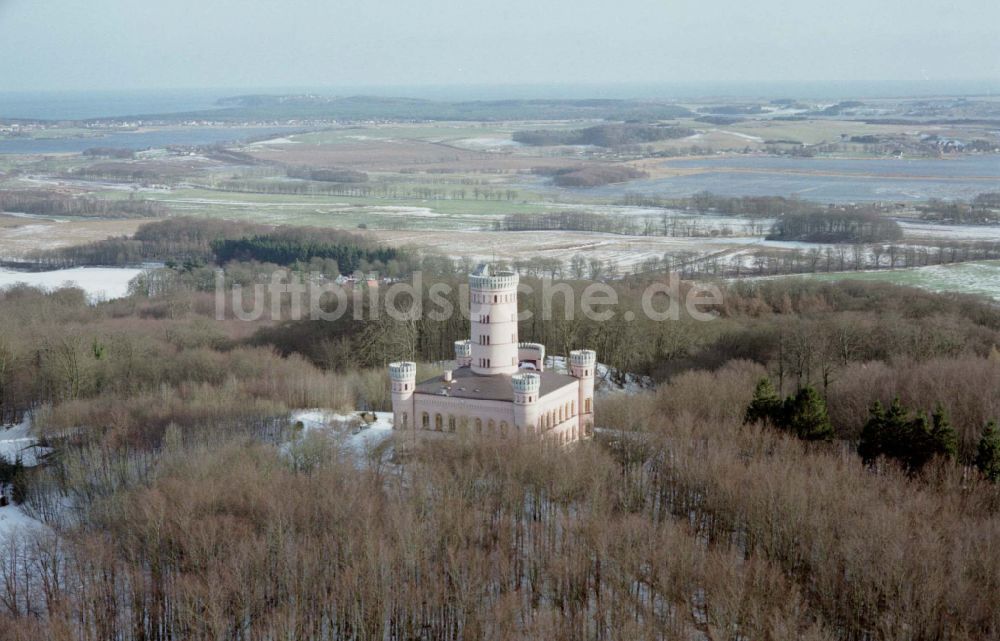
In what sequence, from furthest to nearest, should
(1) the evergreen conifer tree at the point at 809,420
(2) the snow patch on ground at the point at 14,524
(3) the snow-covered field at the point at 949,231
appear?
(3) the snow-covered field at the point at 949,231, (1) the evergreen conifer tree at the point at 809,420, (2) the snow patch on ground at the point at 14,524

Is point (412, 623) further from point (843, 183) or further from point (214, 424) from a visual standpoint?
point (843, 183)

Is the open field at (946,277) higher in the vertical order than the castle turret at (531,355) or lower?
lower

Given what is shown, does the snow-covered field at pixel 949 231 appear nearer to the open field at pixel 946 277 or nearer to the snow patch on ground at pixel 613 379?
the open field at pixel 946 277

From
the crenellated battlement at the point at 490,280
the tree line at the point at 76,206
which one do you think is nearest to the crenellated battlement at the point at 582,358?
the crenellated battlement at the point at 490,280

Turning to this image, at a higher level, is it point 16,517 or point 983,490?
point 983,490

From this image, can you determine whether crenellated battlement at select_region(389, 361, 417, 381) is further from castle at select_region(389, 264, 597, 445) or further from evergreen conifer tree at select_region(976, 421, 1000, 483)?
evergreen conifer tree at select_region(976, 421, 1000, 483)

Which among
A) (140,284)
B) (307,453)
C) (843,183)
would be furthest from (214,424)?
(843,183)
